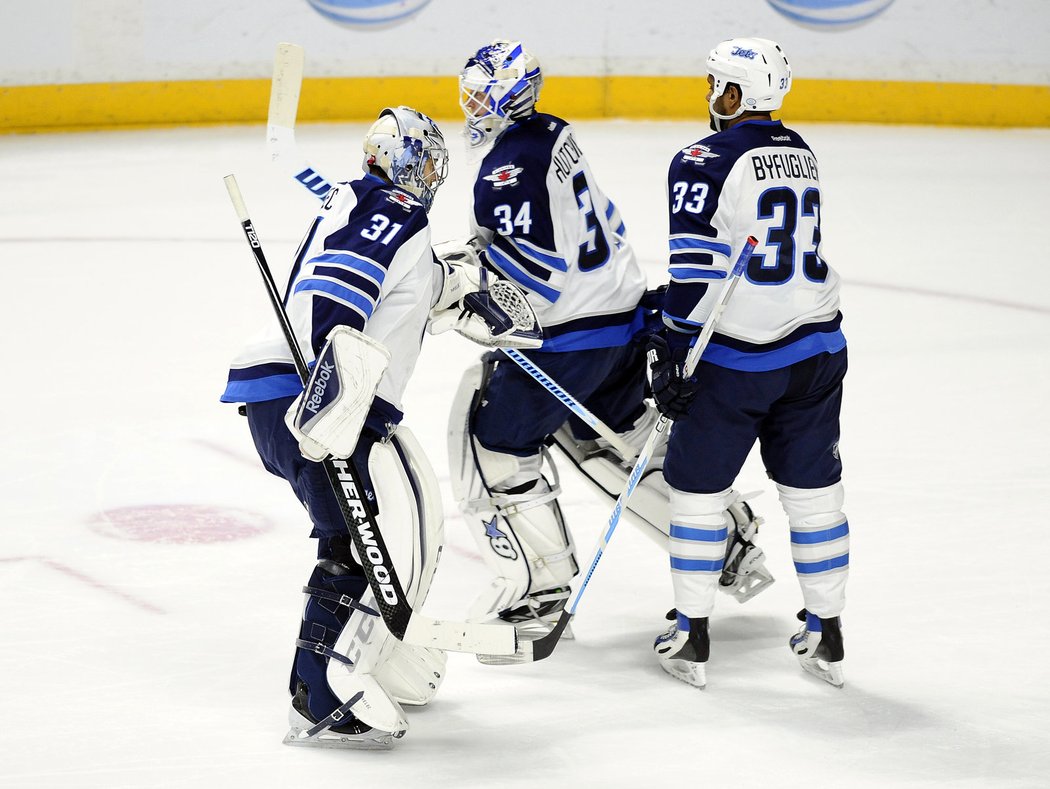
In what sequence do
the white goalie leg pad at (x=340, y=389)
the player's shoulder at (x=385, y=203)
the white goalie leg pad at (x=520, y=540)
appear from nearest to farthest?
the white goalie leg pad at (x=340, y=389) < the player's shoulder at (x=385, y=203) < the white goalie leg pad at (x=520, y=540)

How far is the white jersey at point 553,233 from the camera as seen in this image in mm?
3086

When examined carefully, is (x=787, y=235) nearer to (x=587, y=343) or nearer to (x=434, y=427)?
(x=587, y=343)

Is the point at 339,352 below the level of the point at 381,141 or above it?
below

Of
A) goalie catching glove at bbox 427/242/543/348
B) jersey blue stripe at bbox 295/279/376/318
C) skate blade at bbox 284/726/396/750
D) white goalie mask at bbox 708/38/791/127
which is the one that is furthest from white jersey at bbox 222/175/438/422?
white goalie mask at bbox 708/38/791/127

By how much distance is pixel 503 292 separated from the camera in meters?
2.93

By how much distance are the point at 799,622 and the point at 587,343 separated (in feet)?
2.47

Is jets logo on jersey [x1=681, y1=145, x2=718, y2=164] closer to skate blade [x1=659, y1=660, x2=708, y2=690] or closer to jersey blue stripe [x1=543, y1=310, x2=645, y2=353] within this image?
jersey blue stripe [x1=543, y1=310, x2=645, y2=353]

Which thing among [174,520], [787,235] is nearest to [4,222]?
[174,520]

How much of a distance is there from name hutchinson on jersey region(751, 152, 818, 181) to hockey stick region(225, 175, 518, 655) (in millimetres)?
893

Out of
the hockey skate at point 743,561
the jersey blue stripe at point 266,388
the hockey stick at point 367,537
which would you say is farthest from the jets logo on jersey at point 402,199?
the hockey skate at point 743,561

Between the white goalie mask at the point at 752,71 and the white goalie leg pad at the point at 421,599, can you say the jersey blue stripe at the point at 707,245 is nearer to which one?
the white goalie mask at the point at 752,71

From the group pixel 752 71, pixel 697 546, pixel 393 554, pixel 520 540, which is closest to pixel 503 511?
pixel 520 540

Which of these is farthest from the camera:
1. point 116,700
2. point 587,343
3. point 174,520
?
point 174,520

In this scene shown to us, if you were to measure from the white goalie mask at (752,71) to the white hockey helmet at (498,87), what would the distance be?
42cm
